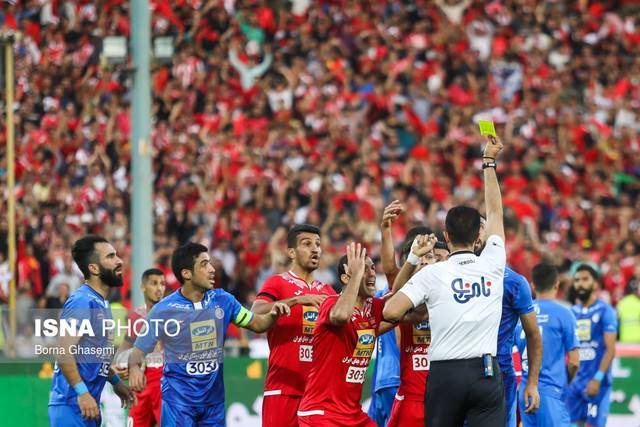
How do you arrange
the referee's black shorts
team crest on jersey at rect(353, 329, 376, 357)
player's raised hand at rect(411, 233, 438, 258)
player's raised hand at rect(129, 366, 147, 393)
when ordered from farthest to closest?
player's raised hand at rect(129, 366, 147, 393)
team crest on jersey at rect(353, 329, 376, 357)
player's raised hand at rect(411, 233, 438, 258)
the referee's black shorts

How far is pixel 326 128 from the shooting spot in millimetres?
24359

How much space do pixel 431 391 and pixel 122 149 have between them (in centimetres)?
1467

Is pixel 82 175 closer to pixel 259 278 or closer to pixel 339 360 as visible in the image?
pixel 259 278

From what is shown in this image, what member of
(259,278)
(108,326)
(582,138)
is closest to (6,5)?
(259,278)

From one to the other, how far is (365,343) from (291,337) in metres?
1.36

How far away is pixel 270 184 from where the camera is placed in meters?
22.5

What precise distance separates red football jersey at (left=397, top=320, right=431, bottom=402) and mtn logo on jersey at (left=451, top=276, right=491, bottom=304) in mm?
1364

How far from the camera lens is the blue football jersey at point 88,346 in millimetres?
11133

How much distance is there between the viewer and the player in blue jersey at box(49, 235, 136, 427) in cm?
1098

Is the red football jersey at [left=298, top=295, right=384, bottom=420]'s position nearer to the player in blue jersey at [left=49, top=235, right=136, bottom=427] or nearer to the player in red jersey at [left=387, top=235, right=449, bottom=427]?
the player in red jersey at [left=387, top=235, right=449, bottom=427]

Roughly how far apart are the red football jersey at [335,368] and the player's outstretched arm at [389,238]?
90 cm

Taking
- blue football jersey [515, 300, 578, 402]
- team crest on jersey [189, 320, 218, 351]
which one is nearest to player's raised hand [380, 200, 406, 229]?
team crest on jersey [189, 320, 218, 351]

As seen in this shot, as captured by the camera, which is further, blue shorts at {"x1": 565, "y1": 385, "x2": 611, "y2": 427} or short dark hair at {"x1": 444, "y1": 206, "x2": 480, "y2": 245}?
blue shorts at {"x1": 565, "y1": 385, "x2": 611, "y2": 427}

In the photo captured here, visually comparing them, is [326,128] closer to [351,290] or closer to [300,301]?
[300,301]
